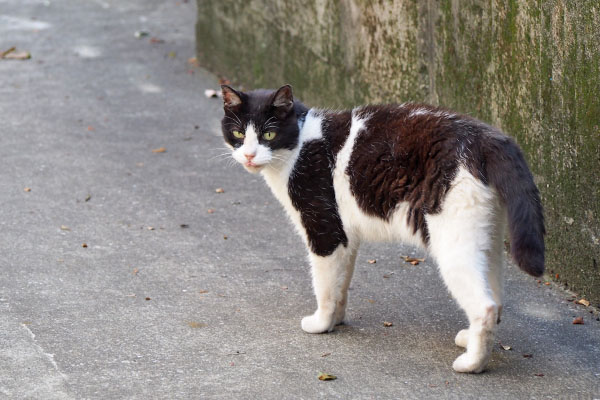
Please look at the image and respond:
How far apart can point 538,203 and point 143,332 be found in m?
2.09

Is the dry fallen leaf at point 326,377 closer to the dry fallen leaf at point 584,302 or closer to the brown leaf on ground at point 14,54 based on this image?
the dry fallen leaf at point 584,302

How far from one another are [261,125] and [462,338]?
1468 millimetres

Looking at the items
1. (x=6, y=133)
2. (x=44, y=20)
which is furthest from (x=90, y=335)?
(x=44, y=20)

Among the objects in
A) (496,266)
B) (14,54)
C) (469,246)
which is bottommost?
(14,54)

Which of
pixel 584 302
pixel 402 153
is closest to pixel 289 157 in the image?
pixel 402 153

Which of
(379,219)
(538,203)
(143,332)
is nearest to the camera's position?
(538,203)

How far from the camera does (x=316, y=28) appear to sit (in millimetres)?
7574

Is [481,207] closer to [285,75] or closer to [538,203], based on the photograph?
[538,203]

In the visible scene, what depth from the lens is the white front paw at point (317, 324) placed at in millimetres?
4367

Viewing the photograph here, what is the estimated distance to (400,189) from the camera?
394 cm

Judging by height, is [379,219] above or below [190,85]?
above

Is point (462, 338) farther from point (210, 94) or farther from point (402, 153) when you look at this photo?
point (210, 94)

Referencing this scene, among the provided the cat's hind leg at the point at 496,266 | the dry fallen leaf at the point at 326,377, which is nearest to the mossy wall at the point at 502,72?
the cat's hind leg at the point at 496,266

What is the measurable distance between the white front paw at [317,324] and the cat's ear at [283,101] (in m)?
1.06
